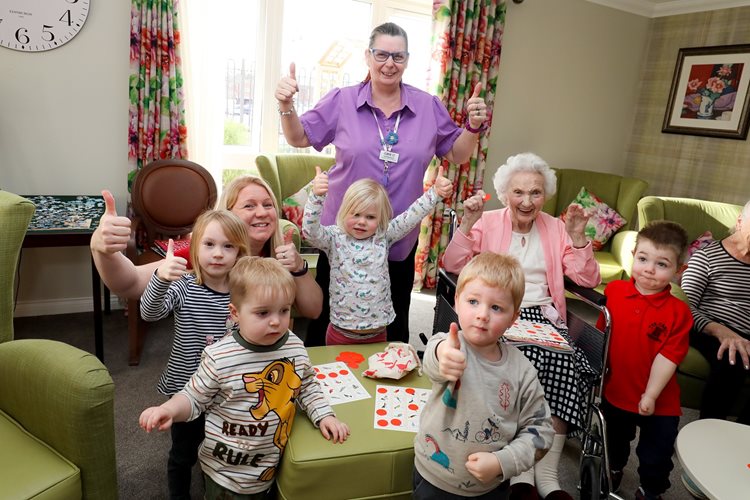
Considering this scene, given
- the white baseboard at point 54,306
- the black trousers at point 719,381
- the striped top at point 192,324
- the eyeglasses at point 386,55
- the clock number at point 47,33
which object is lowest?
the white baseboard at point 54,306

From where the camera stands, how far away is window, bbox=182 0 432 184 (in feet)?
11.1

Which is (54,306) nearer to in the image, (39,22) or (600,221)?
(39,22)

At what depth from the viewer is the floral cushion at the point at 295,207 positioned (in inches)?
135

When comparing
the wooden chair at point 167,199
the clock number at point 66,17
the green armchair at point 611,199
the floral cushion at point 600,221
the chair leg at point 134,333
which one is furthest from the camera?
the floral cushion at point 600,221

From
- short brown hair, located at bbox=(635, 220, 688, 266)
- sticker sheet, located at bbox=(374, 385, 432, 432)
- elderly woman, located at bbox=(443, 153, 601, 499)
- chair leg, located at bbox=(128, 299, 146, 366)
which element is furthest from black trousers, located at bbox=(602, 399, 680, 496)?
chair leg, located at bbox=(128, 299, 146, 366)

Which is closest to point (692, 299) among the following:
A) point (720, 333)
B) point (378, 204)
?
point (720, 333)

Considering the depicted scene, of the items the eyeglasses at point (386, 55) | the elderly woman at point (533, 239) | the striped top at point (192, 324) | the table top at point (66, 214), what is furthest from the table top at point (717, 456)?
the table top at point (66, 214)

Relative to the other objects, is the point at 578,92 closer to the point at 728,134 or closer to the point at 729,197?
the point at 728,134

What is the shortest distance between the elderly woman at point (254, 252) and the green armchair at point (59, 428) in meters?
0.24

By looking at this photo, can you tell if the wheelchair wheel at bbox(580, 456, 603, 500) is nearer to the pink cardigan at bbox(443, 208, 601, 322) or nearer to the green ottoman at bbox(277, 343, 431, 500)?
the pink cardigan at bbox(443, 208, 601, 322)

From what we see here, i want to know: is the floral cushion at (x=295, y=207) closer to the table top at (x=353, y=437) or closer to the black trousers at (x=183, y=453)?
Result: the table top at (x=353, y=437)

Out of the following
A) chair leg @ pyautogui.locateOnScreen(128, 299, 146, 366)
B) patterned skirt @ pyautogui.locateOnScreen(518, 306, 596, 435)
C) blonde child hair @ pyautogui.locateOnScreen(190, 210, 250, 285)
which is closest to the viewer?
blonde child hair @ pyautogui.locateOnScreen(190, 210, 250, 285)

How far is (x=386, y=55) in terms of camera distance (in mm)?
2055

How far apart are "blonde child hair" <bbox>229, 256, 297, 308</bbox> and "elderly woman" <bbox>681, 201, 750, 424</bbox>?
190 centimetres
